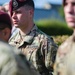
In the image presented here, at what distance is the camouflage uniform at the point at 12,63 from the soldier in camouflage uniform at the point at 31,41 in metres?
2.14

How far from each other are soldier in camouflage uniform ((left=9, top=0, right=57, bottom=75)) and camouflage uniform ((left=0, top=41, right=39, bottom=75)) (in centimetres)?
214

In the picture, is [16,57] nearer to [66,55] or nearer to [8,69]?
[8,69]

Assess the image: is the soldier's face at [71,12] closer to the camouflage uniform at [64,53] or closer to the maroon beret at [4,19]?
the camouflage uniform at [64,53]

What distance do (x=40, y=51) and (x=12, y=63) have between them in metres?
2.39

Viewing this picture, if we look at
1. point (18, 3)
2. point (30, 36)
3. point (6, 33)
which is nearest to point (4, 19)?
point (6, 33)

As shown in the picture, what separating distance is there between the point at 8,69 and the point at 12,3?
2880mm

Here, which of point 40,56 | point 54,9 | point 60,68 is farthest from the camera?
Result: point 54,9

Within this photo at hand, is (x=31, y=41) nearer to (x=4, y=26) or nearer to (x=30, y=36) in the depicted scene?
(x=30, y=36)

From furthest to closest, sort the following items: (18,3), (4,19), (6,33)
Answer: (18,3) → (6,33) → (4,19)

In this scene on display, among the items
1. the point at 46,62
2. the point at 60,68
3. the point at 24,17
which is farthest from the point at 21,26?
the point at 60,68

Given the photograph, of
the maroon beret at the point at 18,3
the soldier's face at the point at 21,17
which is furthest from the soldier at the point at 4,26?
the maroon beret at the point at 18,3

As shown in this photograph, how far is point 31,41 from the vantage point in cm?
586

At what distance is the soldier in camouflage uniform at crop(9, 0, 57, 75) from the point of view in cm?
569

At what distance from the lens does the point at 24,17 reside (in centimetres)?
583
